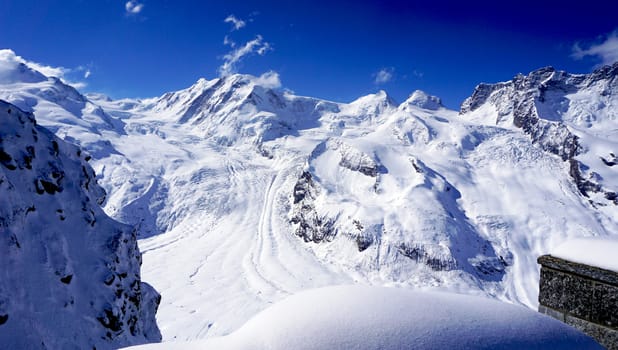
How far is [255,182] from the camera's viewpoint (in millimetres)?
104000

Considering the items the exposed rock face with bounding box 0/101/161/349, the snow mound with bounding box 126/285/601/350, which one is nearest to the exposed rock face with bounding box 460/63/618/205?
the exposed rock face with bounding box 0/101/161/349

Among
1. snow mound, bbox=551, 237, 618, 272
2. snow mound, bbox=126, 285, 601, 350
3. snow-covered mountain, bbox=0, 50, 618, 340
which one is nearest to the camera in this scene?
snow mound, bbox=126, 285, 601, 350

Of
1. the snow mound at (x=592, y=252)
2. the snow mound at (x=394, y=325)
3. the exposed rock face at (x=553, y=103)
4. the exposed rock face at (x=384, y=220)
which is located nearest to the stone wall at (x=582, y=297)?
the snow mound at (x=592, y=252)

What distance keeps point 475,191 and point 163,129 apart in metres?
127

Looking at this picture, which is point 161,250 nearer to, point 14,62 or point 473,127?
point 473,127

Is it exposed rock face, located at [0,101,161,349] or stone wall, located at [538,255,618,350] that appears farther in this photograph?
exposed rock face, located at [0,101,161,349]

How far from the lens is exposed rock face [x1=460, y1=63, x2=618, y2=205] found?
111 meters

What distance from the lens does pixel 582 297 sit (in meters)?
4.76

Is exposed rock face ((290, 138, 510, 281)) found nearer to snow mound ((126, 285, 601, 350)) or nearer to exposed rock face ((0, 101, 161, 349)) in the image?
exposed rock face ((0, 101, 161, 349))

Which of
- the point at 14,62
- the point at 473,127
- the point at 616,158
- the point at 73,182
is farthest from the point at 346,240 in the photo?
the point at 14,62

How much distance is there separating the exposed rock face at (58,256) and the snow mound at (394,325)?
12.5 m

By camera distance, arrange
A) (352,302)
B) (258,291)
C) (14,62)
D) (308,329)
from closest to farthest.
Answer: (308,329) < (352,302) < (258,291) < (14,62)

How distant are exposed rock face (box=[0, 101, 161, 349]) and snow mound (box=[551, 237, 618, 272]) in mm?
13911

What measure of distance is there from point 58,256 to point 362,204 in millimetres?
68460
